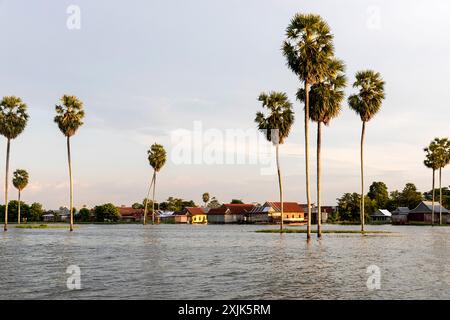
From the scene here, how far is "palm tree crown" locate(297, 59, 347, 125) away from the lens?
5416cm

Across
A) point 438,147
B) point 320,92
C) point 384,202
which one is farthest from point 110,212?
point 320,92

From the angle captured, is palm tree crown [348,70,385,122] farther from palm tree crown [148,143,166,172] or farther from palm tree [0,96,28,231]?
palm tree crown [148,143,166,172]

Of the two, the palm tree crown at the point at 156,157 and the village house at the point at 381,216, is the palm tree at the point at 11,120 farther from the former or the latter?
the village house at the point at 381,216

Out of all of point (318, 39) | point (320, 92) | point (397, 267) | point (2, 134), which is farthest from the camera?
point (2, 134)

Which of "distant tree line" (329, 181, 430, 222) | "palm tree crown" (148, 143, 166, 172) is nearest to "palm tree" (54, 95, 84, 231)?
"palm tree crown" (148, 143, 166, 172)

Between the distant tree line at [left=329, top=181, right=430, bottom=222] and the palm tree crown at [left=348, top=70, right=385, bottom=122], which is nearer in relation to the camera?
the palm tree crown at [left=348, top=70, right=385, bottom=122]

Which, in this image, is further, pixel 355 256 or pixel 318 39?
pixel 318 39

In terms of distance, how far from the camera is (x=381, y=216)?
171 metres

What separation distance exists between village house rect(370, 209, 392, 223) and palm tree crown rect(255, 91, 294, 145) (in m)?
103

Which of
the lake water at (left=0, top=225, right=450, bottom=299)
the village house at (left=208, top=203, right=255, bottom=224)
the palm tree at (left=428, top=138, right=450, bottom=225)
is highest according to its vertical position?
the palm tree at (left=428, top=138, right=450, bottom=225)
